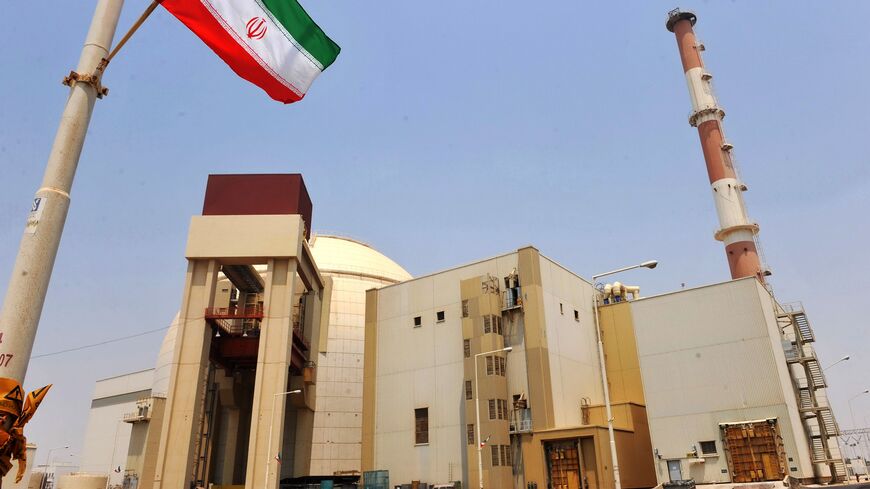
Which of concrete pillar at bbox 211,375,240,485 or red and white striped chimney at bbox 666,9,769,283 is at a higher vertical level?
red and white striped chimney at bbox 666,9,769,283

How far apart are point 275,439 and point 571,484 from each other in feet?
70.0

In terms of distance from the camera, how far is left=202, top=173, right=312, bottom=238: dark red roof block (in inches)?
2047

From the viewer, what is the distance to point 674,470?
44.7 metres

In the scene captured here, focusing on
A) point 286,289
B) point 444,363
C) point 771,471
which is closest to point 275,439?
point 286,289

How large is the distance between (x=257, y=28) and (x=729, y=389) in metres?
43.4

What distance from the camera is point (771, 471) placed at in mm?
42031

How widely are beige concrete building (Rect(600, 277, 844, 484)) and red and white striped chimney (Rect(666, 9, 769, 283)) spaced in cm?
1916

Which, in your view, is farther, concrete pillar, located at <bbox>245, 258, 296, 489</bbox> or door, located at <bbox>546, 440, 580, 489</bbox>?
concrete pillar, located at <bbox>245, 258, 296, 489</bbox>

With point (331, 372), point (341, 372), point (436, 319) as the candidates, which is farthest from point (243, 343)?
point (436, 319)

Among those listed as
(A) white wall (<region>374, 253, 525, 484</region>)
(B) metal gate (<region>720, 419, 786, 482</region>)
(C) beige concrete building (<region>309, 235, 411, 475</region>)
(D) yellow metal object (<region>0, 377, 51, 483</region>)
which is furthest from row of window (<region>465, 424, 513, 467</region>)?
(D) yellow metal object (<region>0, 377, 51, 483</region>)

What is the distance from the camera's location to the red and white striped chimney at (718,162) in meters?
69.2

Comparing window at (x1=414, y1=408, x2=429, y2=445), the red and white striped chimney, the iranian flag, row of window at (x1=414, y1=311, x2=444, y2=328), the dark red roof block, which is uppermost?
the red and white striped chimney

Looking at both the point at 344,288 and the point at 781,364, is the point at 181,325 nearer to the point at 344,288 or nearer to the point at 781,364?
the point at 344,288

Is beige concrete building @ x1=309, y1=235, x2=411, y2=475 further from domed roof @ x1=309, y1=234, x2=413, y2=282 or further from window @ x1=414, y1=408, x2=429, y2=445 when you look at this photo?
window @ x1=414, y1=408, x2=429, y2=445
